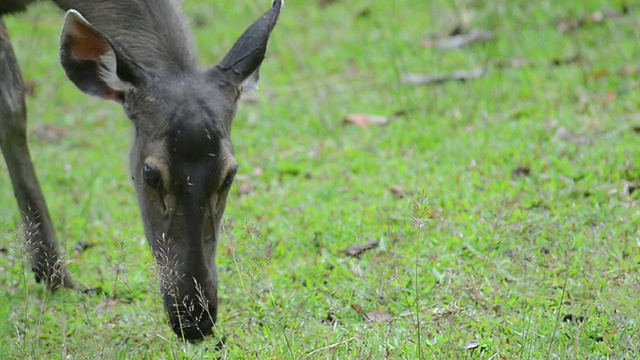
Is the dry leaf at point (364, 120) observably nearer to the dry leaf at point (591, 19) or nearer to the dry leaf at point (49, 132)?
the dry leaf at point (591, 19)

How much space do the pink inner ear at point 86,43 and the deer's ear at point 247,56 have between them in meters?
0.61

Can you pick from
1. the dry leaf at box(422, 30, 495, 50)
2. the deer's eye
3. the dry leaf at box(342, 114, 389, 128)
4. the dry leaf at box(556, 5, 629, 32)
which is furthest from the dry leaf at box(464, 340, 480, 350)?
the dry leaf at box(556, 5, 629, 32)

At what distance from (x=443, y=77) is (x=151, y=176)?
4907 mm

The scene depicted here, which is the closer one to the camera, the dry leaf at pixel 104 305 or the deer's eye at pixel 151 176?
the deer's eye at pixel 151 176

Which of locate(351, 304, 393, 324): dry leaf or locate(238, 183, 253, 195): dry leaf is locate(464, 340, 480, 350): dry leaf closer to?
locate(351, 304, 393, 324): dry leaf

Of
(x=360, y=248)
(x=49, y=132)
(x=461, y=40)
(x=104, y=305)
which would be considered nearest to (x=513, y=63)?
(x=461, y=40)

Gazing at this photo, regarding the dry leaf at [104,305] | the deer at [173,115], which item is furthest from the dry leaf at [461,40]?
the dry leaf at [104,305]

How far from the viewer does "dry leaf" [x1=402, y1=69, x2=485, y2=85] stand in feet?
29.6

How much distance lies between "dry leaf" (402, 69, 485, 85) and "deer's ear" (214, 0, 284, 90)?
13.1 ft

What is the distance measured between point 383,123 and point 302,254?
2.64m

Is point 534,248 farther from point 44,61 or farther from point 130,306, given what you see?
point 44,61

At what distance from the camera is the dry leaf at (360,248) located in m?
5.89

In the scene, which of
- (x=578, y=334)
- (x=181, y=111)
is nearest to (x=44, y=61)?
(x=181, y=111)

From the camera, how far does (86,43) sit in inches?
192
